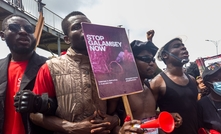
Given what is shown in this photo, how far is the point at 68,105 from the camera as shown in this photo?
6.88ft

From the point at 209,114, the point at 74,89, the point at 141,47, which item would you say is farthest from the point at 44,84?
the point at 209,114

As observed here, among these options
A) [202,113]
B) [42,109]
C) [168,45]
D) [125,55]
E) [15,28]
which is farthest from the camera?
[168,45]

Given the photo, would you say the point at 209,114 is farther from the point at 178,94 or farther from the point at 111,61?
the point at 111,61

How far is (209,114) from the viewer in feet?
10.2

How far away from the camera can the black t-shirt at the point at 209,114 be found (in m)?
3.03

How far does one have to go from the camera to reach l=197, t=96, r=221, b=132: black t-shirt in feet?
9.95

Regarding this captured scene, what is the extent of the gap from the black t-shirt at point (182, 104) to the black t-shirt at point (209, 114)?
0.29 feet

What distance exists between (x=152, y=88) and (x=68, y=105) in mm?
1570

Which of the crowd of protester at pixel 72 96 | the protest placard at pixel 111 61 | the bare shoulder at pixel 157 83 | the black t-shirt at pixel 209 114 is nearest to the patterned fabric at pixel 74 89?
the crowd of protester at pixel 72 96

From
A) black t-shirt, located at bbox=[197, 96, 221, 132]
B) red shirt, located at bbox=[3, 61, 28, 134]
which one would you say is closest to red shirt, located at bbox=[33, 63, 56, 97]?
red shirt, located at bbox=[3, 61, 28, 134]

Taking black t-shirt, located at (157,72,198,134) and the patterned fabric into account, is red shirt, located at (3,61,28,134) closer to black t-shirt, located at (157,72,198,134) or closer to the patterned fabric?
the patterned fabric

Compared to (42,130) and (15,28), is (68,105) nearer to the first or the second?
(42,130)

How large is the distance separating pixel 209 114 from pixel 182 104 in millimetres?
365

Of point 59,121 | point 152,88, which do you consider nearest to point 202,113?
point 152,88
